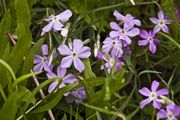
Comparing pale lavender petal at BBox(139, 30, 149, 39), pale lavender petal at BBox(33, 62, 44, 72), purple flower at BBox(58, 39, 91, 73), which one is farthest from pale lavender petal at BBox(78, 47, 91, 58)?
pale lavender petal at BBox(139, 30, 149, 39)

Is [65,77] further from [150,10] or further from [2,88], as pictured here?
[150,10]

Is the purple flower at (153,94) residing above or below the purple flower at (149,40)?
below

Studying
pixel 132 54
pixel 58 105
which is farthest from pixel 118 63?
pixel 58 105

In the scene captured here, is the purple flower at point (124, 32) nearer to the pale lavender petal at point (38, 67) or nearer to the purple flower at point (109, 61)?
the purple flower at point (109, 61)

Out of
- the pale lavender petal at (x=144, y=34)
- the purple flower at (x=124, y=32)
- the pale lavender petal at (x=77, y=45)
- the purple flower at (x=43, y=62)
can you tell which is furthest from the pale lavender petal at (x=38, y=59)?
the pale lavender petal at (x=144, y=34)

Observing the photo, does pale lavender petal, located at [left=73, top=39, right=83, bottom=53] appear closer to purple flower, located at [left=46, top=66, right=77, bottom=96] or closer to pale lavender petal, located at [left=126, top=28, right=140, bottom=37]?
purple flower, located at [left=46, top=66, right=77, bottom=96]

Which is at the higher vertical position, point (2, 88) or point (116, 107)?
point (2, 88)
